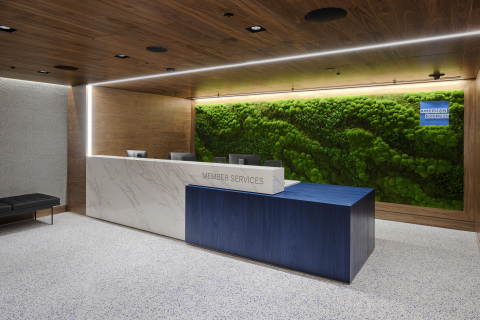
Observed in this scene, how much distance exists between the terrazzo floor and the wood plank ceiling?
8.66ft

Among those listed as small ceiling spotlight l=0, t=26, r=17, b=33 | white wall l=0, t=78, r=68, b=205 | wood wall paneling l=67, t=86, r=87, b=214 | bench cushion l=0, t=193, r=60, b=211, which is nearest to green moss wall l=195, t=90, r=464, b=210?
wood wall paneling l=67, t=86, r=87, b=214

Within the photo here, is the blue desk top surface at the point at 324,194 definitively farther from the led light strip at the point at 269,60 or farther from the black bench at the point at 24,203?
the black bench at the point at 24,203

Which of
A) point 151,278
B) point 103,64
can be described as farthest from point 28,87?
point 151,278

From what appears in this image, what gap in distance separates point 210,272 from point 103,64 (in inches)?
132

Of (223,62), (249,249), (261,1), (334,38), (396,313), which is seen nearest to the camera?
(261,1)

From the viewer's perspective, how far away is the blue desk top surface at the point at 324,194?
144 inches

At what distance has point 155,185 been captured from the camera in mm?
5230

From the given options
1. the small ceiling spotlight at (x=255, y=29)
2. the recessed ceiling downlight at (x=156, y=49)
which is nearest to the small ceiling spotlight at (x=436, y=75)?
the small ceiling spotlight at (x=255, y=29)

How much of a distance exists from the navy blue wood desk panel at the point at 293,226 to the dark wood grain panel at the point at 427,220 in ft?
7.36

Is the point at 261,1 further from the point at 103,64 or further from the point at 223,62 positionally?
the point at 103,64

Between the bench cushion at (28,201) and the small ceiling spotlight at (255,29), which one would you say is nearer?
the small ceiling spotlight at (255,29)

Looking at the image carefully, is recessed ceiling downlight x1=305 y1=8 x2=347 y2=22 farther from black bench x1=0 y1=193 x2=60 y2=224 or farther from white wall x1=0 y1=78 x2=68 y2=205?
white wall x1=0 y1=78 x2=68 y2=205

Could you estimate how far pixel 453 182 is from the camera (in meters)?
5.89

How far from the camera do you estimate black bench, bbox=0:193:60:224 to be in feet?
Result: 17.0
